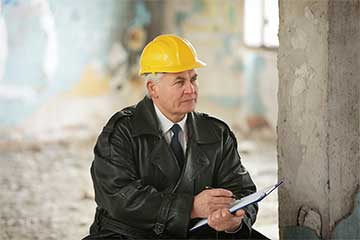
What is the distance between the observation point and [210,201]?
9.80 ft

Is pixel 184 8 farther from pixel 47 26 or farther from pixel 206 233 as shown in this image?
pixel 206 233

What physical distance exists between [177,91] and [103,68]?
19.6 ft

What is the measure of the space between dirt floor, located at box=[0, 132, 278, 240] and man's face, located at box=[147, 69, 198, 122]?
1677 mm

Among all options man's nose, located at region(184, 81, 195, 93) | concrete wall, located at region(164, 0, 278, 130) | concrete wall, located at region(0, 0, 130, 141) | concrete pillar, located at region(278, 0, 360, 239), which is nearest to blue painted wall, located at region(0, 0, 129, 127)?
concrete wall, located at region(0, 0, 130, 141)

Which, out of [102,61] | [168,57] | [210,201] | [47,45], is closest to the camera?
[210,201]

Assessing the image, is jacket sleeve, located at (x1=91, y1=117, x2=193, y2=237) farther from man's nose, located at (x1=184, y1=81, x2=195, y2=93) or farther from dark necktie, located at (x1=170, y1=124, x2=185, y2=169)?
man's nose, located at (x1=184, y1=81, x2=195, y2=93)

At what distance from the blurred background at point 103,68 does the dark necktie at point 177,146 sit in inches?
174

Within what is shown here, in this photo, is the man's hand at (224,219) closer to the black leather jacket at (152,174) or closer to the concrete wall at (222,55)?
the black leather jacket at (152,174)

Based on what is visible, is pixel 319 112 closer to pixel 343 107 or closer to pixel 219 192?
pixel 343 107

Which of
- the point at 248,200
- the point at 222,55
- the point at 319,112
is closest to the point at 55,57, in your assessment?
the point at 222,55

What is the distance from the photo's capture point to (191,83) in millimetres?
3145

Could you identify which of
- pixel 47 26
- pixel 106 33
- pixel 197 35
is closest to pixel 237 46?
pixel 197 35

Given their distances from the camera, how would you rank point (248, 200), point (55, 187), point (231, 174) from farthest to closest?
1. point (55, 187)
2. point (231, 174)
3. point (248, 200)

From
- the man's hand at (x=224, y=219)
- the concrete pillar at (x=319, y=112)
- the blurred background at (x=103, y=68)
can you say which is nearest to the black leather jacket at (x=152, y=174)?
the man's hand at (x=224, y=219)
